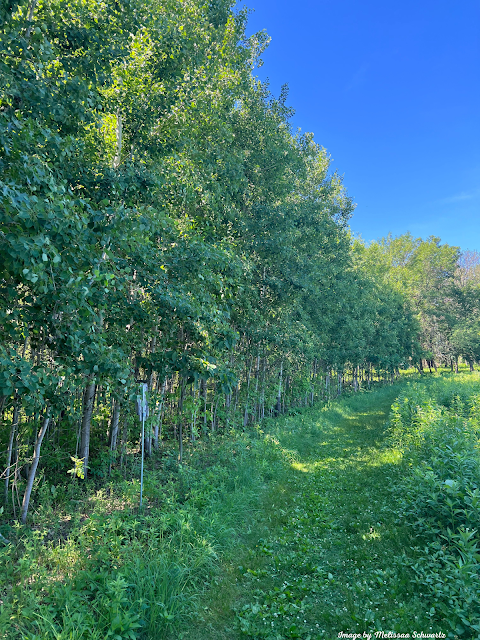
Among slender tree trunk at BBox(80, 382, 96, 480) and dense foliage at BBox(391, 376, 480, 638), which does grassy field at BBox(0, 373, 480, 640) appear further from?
slender tree trunk at BBox(80, 382, 96, 480)

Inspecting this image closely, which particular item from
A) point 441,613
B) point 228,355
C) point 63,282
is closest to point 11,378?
point 63,282

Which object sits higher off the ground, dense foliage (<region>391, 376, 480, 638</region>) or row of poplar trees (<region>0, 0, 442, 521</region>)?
row of poplar trees (<region>0, 0, 442, 521</region>)

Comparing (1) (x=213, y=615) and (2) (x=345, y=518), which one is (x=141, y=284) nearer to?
(1) (x=213, y=615)

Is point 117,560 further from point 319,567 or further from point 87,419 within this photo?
point 87,419

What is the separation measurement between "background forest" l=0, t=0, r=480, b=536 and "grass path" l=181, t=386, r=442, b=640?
2533mm

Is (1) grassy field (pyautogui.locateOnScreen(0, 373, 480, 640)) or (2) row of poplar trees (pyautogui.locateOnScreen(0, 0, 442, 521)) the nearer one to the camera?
(1) grassy field (pyautogui.locateOnScreen(0, 373, 480, 640))

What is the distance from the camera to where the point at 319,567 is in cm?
476

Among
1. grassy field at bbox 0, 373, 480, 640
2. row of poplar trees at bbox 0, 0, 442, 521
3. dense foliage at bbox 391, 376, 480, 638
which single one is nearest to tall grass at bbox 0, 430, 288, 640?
grassy field at bbox 0, 373, 480, 640

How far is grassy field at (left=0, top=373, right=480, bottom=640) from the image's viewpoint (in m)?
3.53

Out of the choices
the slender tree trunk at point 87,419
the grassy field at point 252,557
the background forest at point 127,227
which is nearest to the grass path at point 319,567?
the grassy field at point 252,557

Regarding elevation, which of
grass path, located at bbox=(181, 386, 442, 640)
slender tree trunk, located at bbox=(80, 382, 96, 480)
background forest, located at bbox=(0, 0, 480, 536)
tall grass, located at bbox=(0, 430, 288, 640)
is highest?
background forest, located at bbox=(0, 0, 480, 536)

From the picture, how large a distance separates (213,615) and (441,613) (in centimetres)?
247

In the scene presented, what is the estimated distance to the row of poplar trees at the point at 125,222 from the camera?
3699 mm

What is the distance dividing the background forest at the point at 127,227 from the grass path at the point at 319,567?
253 cm
